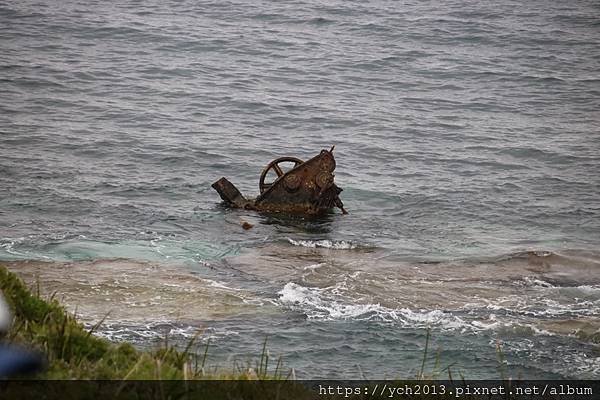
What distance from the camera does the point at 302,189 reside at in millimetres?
22281

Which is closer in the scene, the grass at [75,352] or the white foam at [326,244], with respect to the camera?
the grass at [75,352]

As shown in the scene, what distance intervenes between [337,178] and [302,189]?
15.9 feet

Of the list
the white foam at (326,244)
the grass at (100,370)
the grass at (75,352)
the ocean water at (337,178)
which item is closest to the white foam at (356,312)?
the ocean water at (337,178)

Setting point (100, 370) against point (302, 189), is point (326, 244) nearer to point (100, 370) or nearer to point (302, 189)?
point (302, 189)

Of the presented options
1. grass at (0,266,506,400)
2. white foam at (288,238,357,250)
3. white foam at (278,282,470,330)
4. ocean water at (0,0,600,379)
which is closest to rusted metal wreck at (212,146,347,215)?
ocean water at (0,0,600,379)

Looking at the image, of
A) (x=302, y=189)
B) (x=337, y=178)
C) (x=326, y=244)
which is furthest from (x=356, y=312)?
(x=337, y=178)

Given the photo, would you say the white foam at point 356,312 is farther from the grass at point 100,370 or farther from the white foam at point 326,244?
the grass at point 100,370

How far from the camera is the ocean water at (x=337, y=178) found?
14.4 metres

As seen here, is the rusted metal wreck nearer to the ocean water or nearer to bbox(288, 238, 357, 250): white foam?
the ocean water

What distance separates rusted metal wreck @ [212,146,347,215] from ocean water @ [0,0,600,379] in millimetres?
480

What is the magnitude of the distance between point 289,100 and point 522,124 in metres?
9.18

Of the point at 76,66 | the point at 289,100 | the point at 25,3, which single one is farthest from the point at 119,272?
the point at 25,3

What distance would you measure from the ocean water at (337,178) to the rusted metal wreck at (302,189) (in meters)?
0.48

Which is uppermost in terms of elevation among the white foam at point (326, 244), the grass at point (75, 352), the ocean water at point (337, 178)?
the grass at point (75, 352)
